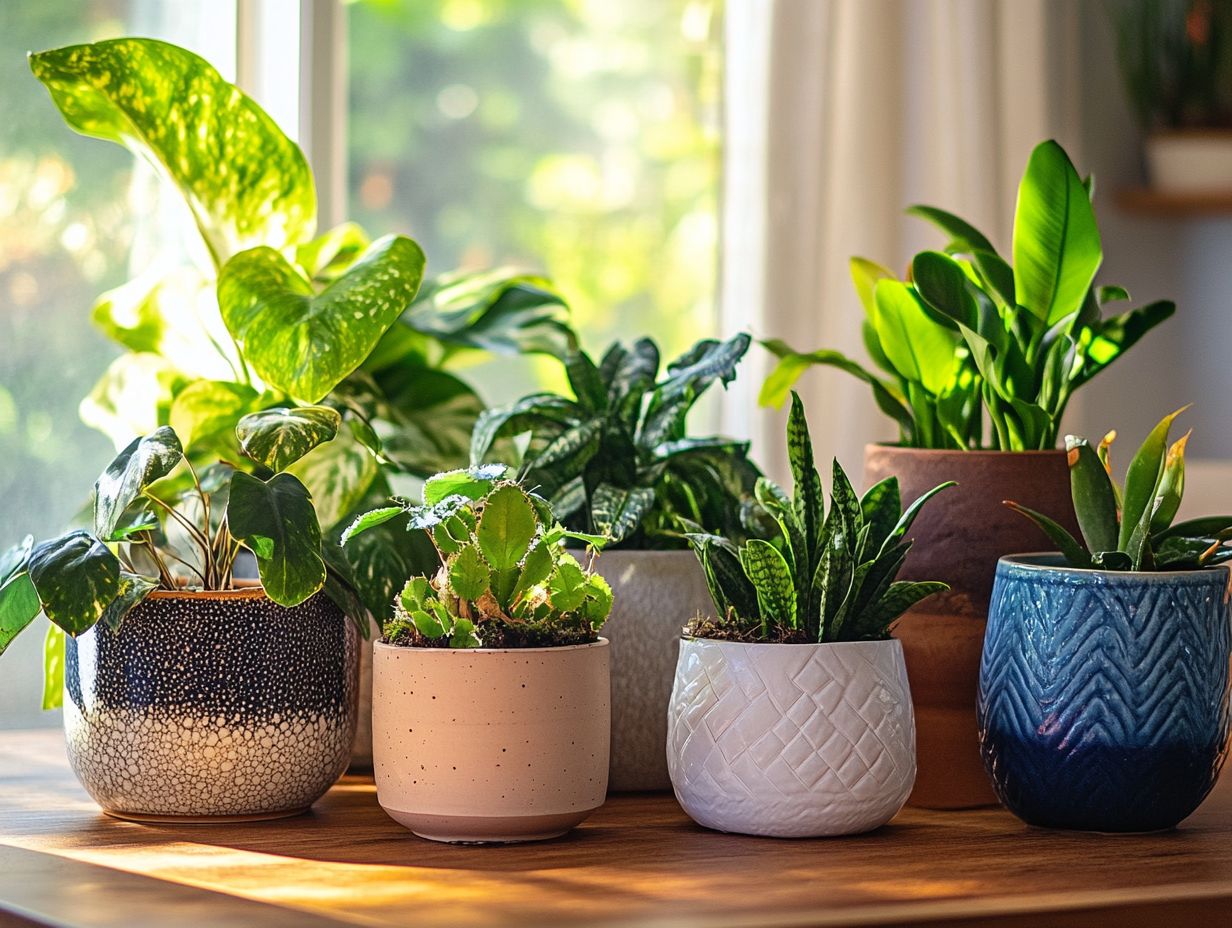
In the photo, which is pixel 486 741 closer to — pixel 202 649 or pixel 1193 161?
pixel 202 649

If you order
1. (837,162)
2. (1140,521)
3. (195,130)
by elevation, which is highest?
(837,162)

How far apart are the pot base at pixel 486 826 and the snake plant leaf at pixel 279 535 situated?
16 cm

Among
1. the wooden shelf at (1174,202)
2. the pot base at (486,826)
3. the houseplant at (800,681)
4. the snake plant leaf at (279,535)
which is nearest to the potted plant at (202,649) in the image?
the snake plant leaf at (279,535)

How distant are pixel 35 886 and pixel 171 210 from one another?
0.93m

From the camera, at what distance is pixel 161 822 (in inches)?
37.8

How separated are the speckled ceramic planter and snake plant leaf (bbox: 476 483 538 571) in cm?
16

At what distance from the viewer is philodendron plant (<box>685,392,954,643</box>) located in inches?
36.5

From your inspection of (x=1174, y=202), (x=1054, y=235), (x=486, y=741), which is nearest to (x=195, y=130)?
(x=486, y=741)

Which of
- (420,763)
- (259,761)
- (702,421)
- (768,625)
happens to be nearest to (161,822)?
(259,761)

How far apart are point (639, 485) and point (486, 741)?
0.91 feet

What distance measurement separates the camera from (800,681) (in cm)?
90

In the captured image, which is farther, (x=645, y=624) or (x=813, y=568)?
(x=645, y=624)

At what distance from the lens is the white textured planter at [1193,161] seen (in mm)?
1926

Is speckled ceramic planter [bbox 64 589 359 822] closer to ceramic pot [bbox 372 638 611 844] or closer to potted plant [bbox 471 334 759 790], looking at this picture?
ceramic pot [bbox 372 638 611 844]
